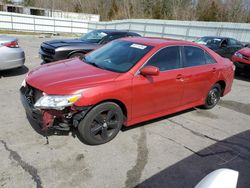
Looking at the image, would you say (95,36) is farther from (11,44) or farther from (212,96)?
(212,96)

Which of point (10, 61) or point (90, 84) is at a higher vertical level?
point (90, 84)

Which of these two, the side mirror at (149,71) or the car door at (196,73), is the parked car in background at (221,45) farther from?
the side mirror at (149,71)

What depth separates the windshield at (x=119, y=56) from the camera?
3.80m

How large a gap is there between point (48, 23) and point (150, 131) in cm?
2620

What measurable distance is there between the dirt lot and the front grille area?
617 mm

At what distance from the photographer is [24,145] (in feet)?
11.0

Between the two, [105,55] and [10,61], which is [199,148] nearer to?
[105,55]

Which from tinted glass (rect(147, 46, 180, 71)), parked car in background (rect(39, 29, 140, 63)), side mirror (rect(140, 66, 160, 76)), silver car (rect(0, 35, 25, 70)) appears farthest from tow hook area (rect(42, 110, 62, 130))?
parked car in background (rect(39, 29, 140, 63))

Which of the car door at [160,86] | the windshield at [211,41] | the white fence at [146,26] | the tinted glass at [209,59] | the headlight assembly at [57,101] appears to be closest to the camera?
the headlight assembly at [57,101]

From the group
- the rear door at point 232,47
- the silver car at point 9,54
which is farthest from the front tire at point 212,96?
the rear door at point 232,47

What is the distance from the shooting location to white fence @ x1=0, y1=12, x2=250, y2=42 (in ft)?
58.1

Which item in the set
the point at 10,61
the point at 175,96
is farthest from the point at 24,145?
the point at 10,61

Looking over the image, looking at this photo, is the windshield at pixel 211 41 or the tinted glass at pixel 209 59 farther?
the windshield at pixel 211 41

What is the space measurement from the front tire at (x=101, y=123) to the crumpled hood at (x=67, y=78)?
15.9 inches
